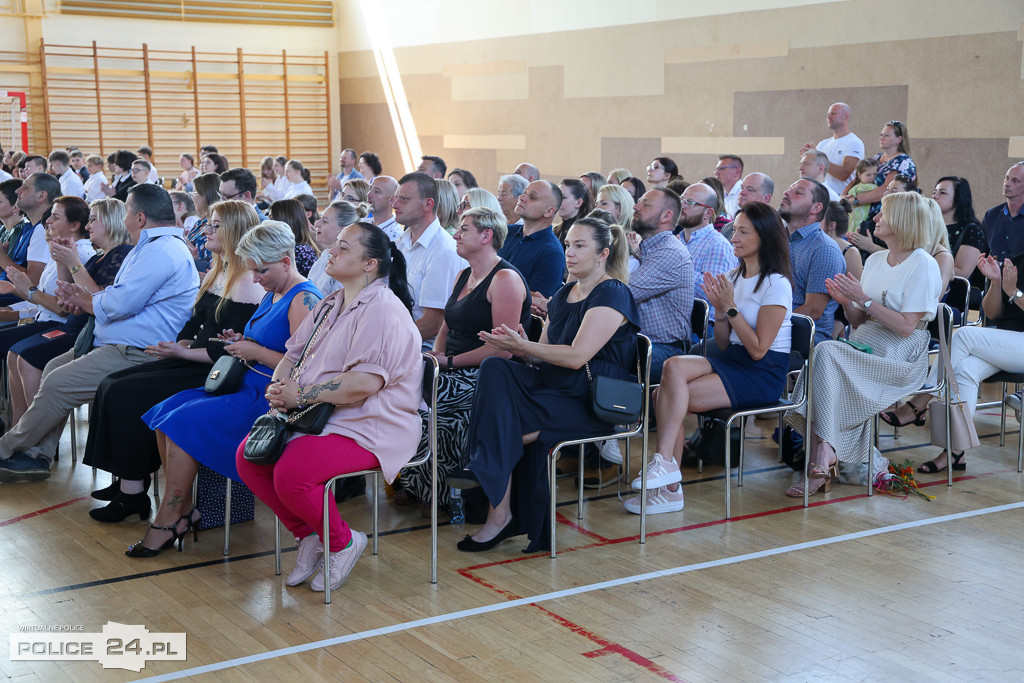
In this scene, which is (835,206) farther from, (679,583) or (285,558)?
(285,558)

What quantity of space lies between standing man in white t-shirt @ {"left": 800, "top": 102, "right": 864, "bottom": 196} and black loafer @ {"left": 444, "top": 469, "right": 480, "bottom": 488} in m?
5.67

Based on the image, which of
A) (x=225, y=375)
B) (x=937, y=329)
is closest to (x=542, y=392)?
(x=225, y=375)

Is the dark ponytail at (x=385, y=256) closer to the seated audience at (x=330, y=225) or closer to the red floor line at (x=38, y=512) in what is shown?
the seated audience at (x=330, y=225)

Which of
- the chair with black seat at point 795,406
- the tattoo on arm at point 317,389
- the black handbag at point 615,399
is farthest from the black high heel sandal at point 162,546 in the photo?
the chair with black seat at point 795,406

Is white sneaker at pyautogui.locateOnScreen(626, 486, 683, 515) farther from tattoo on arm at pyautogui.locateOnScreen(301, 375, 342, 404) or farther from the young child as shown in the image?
the young child

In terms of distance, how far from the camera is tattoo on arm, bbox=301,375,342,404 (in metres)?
3.19

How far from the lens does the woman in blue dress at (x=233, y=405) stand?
11.6 ft

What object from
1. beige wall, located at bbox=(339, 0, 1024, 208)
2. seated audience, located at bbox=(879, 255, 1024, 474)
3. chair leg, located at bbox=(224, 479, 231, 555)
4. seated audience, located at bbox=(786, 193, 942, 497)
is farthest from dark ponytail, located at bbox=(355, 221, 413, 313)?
beige wall, located at bbox=(339, 0, 1024, 208)

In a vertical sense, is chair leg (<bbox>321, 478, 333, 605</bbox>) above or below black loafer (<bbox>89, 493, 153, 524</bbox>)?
above

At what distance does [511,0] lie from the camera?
1284cm

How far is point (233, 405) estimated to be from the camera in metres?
3.62

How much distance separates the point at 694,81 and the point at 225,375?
7.79 m

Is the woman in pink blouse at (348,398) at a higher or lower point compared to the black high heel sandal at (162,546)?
Answer: higher

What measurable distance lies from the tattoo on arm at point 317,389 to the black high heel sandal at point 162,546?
2.82ft
